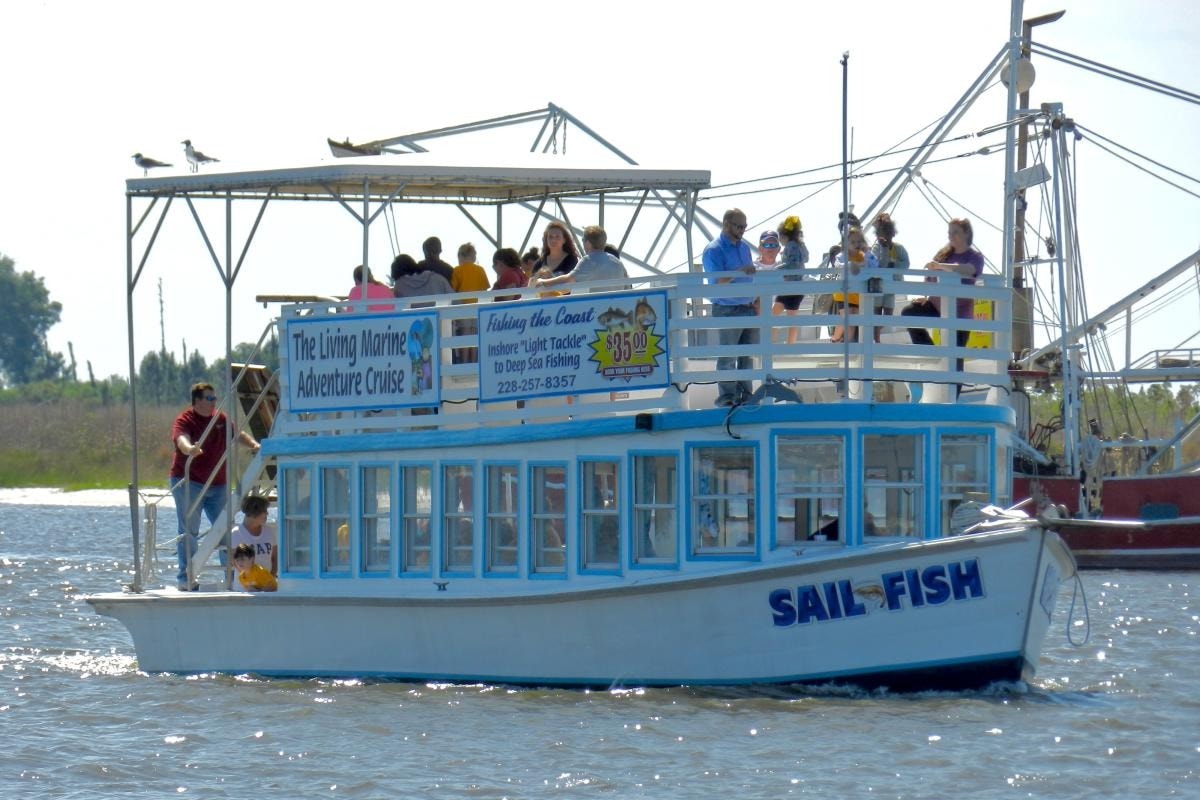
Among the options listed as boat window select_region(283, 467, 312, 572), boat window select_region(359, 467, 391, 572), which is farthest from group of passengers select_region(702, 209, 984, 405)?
Result: boat window select_region(283, 467, 312, 572)

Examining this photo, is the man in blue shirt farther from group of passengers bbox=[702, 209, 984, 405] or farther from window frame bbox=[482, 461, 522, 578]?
window frame bbox=[482, 461, 522, 578]

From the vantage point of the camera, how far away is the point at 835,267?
1555 cm

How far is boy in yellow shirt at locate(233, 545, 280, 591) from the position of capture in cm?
1777

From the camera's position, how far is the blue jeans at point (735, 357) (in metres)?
15.8

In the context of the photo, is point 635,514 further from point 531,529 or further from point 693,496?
point 531,529

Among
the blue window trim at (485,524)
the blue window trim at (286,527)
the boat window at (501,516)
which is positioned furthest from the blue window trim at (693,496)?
the blue window trim at (286,527)

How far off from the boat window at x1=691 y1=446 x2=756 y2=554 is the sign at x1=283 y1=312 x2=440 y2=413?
101 inches

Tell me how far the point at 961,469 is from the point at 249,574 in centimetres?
637

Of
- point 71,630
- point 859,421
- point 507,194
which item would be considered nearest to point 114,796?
point 859,421

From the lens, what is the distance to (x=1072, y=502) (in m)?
36.6

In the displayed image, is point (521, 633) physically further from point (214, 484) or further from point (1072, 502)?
point (1072, 502)

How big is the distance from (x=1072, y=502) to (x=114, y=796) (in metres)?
26.4

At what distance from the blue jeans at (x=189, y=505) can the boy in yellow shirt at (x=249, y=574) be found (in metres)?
0.83

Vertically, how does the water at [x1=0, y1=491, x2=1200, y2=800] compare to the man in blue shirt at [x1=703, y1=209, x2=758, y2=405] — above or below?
below
